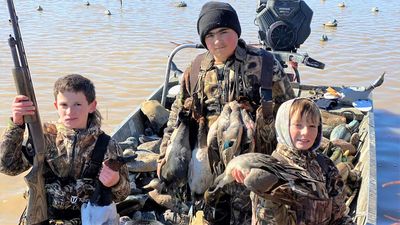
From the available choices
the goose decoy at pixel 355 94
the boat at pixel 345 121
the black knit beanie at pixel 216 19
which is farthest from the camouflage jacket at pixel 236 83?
A: the goose decoy at pixel 355 94

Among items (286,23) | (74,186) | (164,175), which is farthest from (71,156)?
(286,23)

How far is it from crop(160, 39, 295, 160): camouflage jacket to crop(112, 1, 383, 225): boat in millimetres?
1291

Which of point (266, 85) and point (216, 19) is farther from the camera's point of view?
point (266, 85)

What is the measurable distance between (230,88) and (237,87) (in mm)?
58

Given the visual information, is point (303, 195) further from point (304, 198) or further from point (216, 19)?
point (216, 19)

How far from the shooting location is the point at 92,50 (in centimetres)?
1612

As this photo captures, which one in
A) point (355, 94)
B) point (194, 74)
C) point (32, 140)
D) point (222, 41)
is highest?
point (222, 41)

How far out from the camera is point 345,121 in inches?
304

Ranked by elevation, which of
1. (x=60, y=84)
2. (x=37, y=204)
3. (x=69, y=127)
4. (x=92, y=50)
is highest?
(x=60, y=84)

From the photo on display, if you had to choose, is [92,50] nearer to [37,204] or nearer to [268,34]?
[268,34]

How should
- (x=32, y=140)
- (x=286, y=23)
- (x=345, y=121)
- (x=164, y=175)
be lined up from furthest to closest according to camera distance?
(x=286, y=23), (x=345, y=121), (x=164, y=175), (x=32, y=140)

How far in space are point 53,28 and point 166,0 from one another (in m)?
A: 12.3

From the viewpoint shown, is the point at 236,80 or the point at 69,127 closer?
the point at 69,127

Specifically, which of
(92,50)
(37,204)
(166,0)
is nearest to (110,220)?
(37,204)
